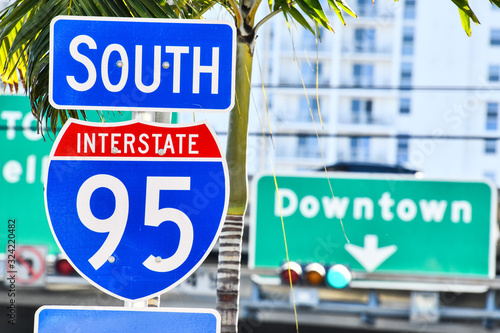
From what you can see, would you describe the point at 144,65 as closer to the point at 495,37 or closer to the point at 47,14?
the point at 47,14

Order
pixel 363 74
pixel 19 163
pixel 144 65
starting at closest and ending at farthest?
1. pixel 144 65
2. pixel 19 163
3. pixel 363 74

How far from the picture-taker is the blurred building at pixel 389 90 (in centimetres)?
703

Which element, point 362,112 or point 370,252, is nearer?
point 370,252

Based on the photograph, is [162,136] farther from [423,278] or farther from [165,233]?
[423,278]

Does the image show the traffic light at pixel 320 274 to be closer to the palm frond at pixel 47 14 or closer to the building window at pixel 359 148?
the palm frond at pixel 47 14

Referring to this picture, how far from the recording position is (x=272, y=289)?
6645 mm

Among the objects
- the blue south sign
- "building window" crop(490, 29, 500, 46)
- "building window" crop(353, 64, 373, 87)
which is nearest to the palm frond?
the blue south sign

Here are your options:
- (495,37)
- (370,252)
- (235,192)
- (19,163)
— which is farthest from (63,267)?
(495,37)

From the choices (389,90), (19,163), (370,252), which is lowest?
(370,252)

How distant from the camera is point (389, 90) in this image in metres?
25.7

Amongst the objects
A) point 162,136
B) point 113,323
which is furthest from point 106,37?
point 113,323

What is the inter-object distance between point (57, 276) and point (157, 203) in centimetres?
523

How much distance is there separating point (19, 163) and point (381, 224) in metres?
3.54

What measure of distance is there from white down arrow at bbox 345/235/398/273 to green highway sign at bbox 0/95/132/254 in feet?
9.75
